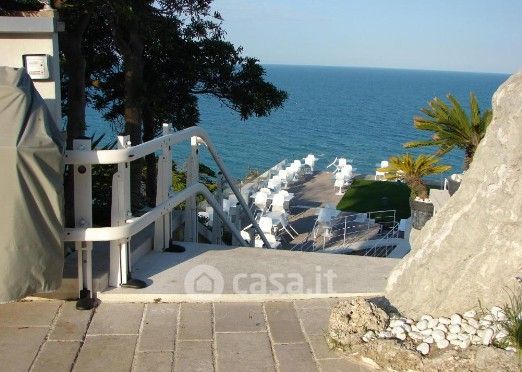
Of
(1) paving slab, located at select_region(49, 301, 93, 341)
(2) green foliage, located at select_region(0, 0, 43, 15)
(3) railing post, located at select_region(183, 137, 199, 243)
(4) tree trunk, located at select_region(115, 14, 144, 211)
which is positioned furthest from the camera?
(4) tree trunk, located at select_region(115, 14, 144, 211)

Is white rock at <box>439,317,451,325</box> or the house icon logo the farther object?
the house icon logo

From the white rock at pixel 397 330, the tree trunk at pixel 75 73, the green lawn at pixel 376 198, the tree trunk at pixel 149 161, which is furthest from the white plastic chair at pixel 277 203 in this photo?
the white rock at pixel 397 330

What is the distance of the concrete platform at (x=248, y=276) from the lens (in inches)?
171

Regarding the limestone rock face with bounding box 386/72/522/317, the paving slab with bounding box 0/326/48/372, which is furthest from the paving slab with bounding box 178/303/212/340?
the limestone rock face with bounding box 386/72/522/317

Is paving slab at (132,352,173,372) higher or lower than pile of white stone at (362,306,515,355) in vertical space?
lower

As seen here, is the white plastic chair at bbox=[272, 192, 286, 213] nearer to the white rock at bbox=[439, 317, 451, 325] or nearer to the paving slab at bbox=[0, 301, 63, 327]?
the paving slab at bbox=[0, 301, 63, 327]

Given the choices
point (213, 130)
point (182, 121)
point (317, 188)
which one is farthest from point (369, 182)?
point (213, 130)

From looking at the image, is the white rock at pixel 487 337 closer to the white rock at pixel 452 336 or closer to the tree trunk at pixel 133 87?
the white rock at pixel 452 336

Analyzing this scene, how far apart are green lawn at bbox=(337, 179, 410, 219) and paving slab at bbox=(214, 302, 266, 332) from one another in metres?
16.0

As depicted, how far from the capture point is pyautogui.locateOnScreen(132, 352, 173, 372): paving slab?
338 centimetres

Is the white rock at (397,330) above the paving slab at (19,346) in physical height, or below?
Result: above

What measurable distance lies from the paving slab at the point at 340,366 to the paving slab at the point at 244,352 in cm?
28

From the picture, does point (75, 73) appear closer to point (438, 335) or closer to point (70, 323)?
point (70, 323)

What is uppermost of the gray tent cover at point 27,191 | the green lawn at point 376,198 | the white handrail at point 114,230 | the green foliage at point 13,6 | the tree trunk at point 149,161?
the green foliage at point 13,6
